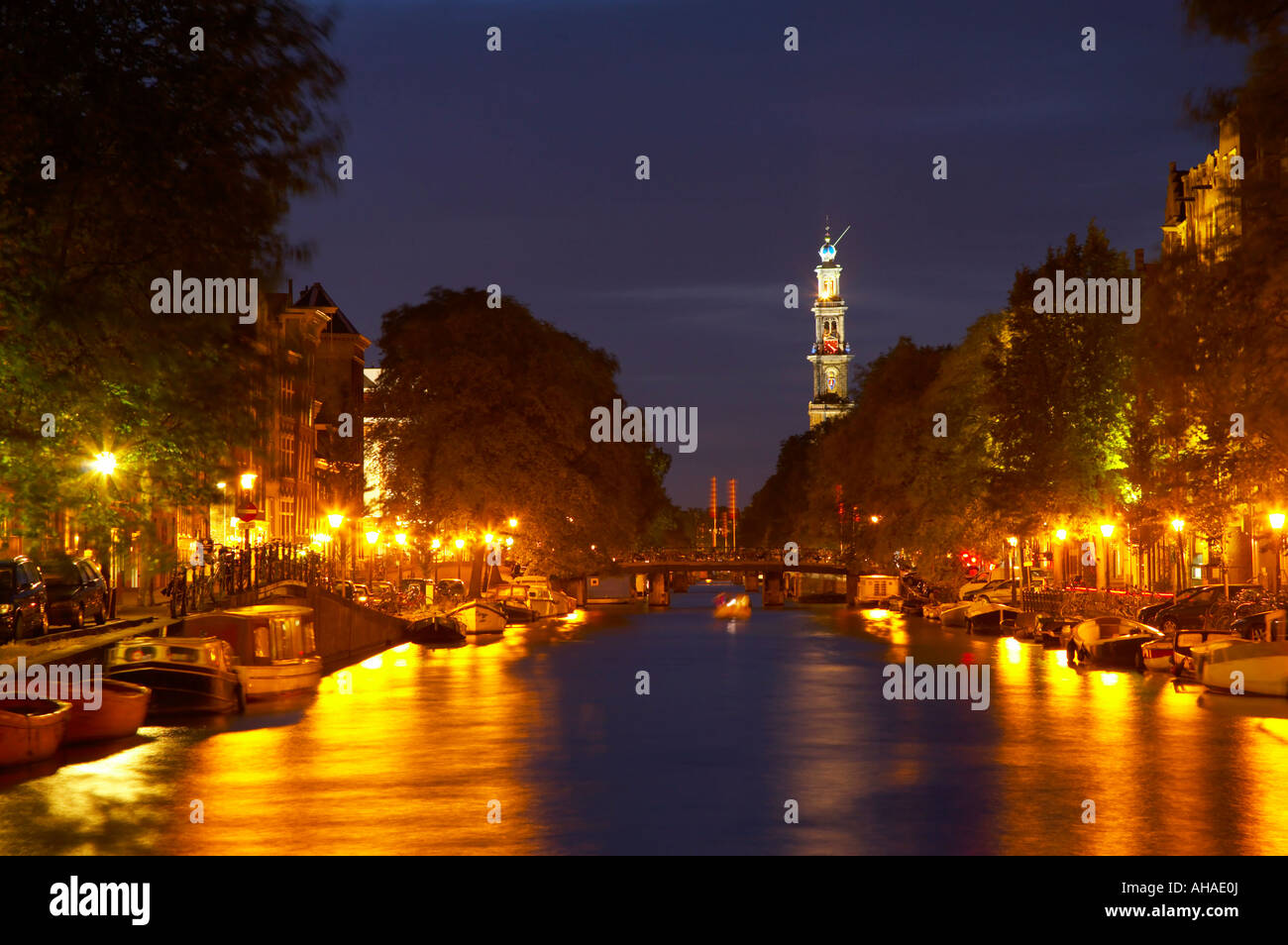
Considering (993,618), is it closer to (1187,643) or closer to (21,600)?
(1187,643)

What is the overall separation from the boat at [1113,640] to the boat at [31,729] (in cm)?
3651

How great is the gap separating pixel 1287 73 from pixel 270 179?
61.7 feet

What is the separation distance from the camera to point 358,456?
103 metres

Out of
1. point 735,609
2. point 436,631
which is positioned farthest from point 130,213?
point 735,609

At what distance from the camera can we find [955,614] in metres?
96.4

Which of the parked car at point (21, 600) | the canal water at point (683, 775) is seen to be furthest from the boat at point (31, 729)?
the parked car at point (21, 600)

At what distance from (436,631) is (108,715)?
45.7m

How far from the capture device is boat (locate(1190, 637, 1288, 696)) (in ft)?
151

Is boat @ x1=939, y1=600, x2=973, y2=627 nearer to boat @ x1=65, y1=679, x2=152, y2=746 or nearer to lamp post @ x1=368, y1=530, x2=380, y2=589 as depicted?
lamp post @ x1=368, y1=530, x2=380, y2=589

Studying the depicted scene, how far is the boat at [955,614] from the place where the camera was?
94631 mm

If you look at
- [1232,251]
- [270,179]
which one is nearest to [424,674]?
[1232,251]

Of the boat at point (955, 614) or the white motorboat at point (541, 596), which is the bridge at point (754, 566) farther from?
the boat at point (955, 614)

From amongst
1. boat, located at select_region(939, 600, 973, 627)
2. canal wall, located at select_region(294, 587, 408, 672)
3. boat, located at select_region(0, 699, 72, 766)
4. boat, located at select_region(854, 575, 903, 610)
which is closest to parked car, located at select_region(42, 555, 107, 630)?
canal wall, located at select_region(294, 587, 408, 672)

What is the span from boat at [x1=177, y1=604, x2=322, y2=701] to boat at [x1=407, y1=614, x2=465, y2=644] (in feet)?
91.2
